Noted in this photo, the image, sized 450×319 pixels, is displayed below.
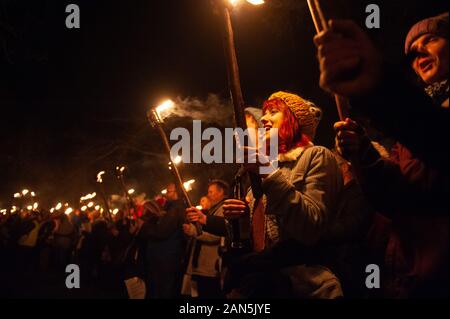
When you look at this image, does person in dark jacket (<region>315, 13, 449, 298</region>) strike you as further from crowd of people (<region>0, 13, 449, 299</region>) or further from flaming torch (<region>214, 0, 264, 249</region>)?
flaming torch (<region>214, 0, 264, 249</region>)

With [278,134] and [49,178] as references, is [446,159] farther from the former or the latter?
[49,178]

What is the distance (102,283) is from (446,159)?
12935mm

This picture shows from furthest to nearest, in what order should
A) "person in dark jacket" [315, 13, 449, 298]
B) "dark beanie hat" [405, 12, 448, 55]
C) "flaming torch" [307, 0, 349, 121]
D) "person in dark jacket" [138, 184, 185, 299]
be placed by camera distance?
"person in dark jacket" [138, 184, 185, 299], "dark beanie hat" [405, 12, 448, 55], "flaming torch" [307, 0, 349, 121], "person in dark jacket" [315, 13, 449, 298]

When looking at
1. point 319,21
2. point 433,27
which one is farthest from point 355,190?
point 319,21

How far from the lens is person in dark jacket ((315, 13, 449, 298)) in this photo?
108 centimetres

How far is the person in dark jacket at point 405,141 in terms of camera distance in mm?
1080

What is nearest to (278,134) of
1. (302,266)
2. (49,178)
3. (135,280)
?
(302,266)

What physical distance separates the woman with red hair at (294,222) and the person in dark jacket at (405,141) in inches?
14.7

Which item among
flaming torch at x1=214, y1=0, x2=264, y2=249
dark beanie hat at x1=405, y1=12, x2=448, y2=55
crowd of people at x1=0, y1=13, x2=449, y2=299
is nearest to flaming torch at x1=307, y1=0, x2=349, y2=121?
crowd of people at x1=0, y1=13, x2=449, y2=299

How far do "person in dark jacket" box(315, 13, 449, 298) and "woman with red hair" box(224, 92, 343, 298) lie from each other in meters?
0.37

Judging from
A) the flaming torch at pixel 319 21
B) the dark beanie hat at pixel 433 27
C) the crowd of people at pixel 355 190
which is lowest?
the crowd of people at pixel 355 190

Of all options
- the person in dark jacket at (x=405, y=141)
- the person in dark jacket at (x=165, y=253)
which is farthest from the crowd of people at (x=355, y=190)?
the person in dark jacket at (x=165, y=253)

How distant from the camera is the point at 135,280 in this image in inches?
304

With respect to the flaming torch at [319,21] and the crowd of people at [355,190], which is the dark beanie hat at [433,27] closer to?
the crowd of people at [355,190]
